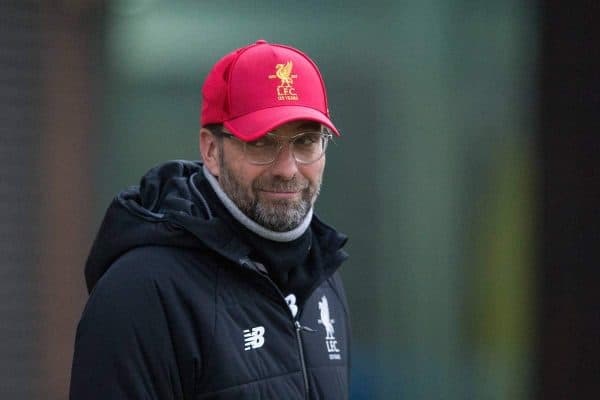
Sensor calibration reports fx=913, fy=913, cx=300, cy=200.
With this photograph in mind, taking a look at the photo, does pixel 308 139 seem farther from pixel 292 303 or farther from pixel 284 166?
pixel 292 303

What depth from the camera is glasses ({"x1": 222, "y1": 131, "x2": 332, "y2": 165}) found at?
2031mm

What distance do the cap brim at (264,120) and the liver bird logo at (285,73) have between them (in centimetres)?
7

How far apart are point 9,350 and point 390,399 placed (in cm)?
173

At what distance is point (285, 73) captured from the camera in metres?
2.10

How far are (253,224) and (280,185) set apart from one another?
11 cm

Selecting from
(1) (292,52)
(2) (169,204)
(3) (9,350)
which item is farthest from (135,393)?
(3) (9,350)

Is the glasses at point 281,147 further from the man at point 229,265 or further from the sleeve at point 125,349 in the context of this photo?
the sleeve at point 125,349

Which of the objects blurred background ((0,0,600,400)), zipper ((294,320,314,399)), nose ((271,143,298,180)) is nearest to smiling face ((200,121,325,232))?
nose ((271,143,298,180))

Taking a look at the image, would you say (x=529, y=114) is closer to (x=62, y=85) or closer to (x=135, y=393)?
(x=62, y=85)

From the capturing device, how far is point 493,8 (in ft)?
14.2

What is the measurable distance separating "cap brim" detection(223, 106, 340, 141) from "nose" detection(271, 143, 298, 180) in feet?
0.26

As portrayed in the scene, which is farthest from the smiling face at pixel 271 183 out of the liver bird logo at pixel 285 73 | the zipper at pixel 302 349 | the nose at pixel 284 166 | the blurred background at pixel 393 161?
the blurred background at pixel 393 161

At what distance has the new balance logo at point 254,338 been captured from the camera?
1.91 metres

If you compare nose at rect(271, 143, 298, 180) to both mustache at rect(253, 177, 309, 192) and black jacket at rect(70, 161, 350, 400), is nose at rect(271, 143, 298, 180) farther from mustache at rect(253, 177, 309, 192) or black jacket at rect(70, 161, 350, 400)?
black jacket at rect(70, 161, 350, 400)
